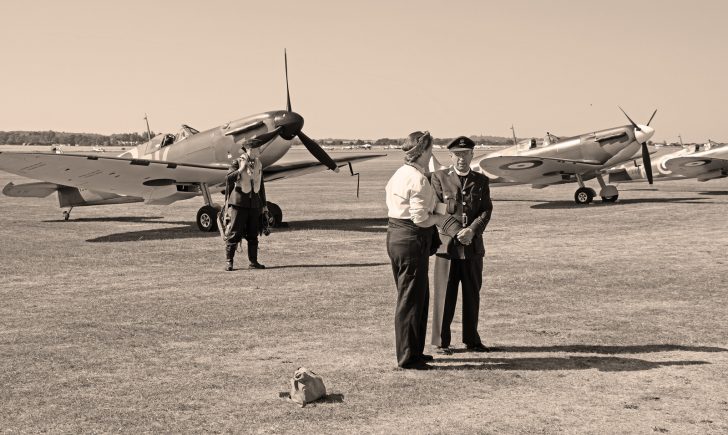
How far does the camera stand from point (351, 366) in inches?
258

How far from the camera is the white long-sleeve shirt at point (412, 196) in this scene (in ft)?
20.7

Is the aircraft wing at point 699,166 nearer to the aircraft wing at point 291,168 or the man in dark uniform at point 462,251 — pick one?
the aircraft wing at point 291,168

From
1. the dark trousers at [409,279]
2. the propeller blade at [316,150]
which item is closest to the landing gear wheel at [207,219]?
the propeller blade at [316,150]

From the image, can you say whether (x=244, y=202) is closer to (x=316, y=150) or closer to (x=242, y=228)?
(x=242, y=228)

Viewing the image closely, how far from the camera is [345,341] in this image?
7.43 meters

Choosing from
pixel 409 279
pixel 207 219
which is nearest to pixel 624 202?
pixel 207 219

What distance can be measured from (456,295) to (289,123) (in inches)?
417

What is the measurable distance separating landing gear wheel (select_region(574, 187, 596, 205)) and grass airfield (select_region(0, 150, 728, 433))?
30.7 ft

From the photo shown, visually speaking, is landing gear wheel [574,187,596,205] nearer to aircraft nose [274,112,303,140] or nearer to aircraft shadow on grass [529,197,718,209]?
aircraft shadow on grass [529,197,718,209]

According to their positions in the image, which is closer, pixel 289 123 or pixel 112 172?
pixel 289 123

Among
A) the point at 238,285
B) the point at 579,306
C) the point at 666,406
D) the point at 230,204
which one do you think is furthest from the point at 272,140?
the point at 666,406

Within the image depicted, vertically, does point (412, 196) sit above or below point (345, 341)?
above

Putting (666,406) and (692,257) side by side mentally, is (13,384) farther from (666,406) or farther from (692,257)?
(692,257)

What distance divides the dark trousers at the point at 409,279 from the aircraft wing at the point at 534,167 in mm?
19894
